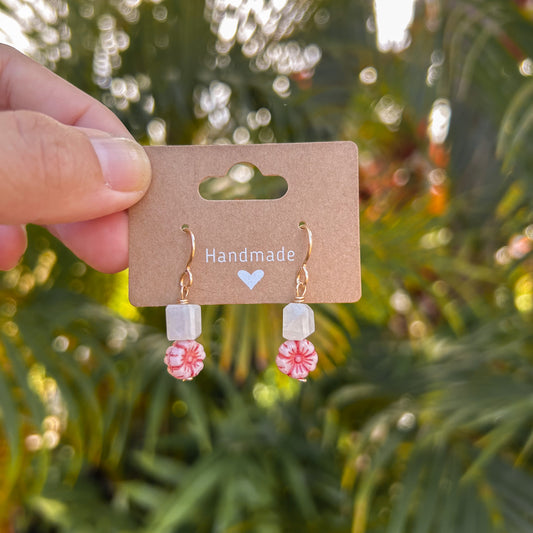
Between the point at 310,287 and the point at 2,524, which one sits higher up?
the point at 310,287

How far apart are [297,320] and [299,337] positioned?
0.04 ft

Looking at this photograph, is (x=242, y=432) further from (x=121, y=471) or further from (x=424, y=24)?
(x=424, y=24)

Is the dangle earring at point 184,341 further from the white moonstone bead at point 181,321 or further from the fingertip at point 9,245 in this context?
the fingertip at point 9,245

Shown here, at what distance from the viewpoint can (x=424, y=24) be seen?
75 centimetres

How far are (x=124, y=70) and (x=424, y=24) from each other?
455 mm

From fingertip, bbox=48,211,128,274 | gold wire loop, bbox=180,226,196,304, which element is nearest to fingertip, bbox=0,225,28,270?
fingertip, bbox=48,211,128,274

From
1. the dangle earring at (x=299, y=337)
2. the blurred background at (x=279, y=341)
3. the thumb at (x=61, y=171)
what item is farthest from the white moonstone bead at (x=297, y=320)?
the blurred background at (x=279, y=341)

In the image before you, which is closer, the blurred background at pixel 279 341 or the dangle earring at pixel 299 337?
the dangle earring at pixel 299 337

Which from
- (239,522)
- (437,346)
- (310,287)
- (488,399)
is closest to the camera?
(310,287)

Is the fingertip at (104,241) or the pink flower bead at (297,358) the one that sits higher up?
the fingertip at (104,241)

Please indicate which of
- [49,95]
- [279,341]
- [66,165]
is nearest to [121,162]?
[66,165]

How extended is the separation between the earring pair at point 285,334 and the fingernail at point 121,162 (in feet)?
0.16

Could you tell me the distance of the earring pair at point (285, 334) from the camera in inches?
12.3

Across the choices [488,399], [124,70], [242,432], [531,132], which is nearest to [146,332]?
[242,432]
